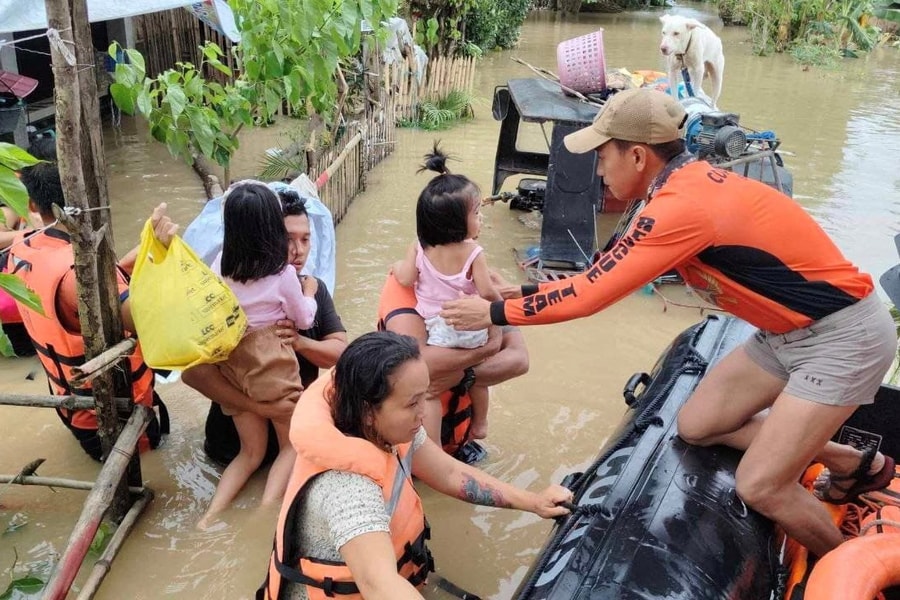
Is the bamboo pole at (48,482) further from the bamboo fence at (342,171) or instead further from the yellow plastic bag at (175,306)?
the bamboo fence at (342,171)

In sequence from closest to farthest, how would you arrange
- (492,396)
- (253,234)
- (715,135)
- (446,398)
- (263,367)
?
(253,234) → (263,367) → (446,398) → (492,396) → (715,135)

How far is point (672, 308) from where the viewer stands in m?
5.84

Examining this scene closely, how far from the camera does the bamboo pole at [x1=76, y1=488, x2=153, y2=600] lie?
109 inches

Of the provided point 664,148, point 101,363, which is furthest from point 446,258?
point 101,363

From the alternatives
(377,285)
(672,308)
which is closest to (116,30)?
(377,285)

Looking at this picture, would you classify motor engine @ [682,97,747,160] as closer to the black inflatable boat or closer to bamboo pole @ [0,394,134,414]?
the black inflatable boat

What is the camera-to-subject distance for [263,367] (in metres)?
3.07

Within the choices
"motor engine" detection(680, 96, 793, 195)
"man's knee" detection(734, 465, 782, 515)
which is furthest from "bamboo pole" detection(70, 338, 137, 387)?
"motor engine" detection(680, 96, 793, 195)

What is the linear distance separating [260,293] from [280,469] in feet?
2.80

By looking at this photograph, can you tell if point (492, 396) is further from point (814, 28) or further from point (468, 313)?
point (814, 28)

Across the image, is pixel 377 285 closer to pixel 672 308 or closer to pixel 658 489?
pixel 672 308

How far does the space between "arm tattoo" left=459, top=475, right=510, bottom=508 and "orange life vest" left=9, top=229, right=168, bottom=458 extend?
149 centimetres

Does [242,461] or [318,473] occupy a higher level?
[318,473]

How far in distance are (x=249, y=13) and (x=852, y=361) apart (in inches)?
156
